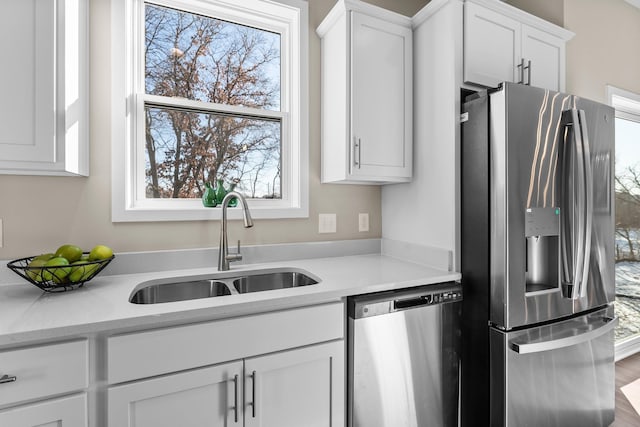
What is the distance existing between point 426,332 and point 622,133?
2.65 m

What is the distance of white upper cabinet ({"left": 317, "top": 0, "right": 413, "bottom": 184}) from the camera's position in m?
1.71

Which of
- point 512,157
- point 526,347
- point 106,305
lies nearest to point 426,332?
point 526,347

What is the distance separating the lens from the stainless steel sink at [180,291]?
1.46 m

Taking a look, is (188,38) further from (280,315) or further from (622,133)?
(622,133)

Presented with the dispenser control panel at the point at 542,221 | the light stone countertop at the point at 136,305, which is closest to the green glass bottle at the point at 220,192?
the light stone countertop at the point at 136,305

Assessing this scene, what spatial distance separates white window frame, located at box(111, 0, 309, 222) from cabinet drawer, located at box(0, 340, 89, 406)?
29.5 inches

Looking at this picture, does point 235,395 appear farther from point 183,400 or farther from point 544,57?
point 544,57

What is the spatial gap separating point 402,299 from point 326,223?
0.77m

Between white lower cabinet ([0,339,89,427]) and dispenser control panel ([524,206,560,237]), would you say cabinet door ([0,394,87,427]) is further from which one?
dispenser control panel ([524,206,560,237])

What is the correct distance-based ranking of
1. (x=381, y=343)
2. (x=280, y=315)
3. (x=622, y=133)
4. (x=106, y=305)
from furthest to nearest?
(x=622, y=133), (x=381, y=343), (x=280, y=315), (x=106, y=305)

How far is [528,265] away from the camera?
1586 millimetres

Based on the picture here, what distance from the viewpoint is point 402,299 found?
141 cm

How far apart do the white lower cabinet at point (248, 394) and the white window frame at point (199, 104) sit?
2.75 ft

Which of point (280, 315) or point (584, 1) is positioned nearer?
point (280, 315)
